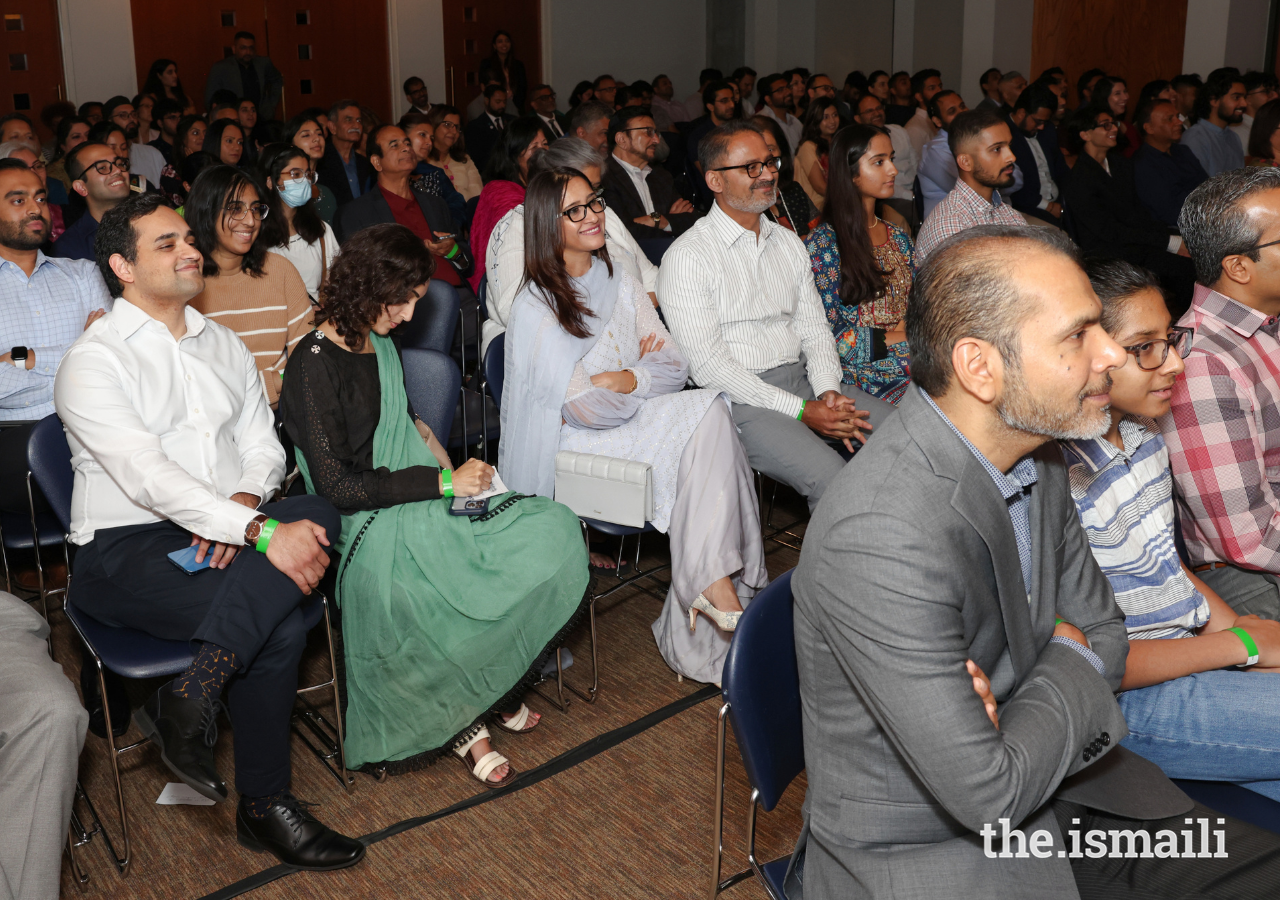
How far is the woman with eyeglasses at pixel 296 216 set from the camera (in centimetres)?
387

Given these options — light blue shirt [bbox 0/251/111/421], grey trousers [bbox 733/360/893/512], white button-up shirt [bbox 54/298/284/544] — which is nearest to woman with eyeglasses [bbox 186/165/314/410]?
light blue shirt [bbox 0/251/111/421]

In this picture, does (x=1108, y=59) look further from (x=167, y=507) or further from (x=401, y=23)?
(x=167, y=507)

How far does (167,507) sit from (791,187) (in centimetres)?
417

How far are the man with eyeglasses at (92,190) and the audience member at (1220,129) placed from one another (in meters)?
7.03

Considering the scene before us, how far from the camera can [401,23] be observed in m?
10.3

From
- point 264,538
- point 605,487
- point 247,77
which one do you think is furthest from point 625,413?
point 247,77

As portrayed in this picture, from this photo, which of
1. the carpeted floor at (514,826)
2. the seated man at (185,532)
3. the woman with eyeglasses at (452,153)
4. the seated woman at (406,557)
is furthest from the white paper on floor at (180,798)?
the woman with eyeglasses at (452,153)

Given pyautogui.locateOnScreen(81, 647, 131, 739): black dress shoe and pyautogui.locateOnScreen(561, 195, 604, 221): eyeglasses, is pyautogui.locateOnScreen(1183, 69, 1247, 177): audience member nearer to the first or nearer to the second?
pyautogui.locateOnScreen(561, 195, 604, 221): eyeglasses

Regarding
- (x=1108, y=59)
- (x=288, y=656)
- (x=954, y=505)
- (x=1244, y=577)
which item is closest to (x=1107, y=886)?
(x=954, y=505)

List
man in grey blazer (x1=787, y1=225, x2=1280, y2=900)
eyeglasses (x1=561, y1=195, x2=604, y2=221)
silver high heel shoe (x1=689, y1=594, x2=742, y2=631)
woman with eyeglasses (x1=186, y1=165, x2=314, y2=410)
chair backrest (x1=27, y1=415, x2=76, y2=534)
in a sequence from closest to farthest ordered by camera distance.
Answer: man in grey blazer (x1=787, y1=225, x2=1280, y2=900) < chair backrest (x1=27, y1=415, x2=76, y2=534) < silver high heel shoe (x1=689, y1=594, x2=742, y2=631) < eyeglasses (x1=561, y1=195, x2=604, y2=221) < woman with eyeglasses (x1=186, y1=165, x2=314, y2=410)

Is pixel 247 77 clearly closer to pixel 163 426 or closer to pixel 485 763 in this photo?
pixel 163 426

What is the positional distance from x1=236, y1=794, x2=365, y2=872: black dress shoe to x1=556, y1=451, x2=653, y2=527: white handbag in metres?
0.99

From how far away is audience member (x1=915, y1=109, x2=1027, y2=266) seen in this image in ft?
13.3

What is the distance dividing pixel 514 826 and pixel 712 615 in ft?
2.53
